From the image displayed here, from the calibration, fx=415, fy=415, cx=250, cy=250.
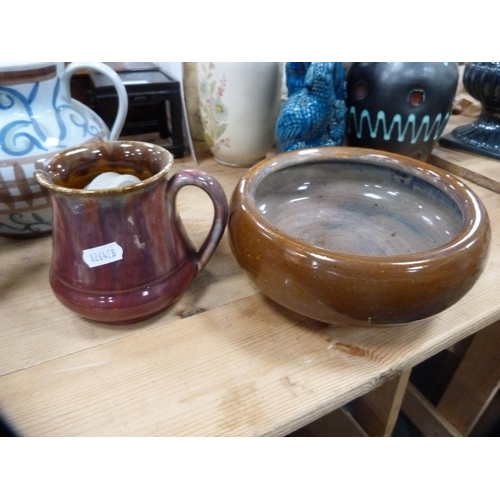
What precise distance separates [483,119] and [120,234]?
0.76m

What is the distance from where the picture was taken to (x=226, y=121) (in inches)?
27.1

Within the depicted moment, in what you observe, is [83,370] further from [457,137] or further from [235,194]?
[457,137]

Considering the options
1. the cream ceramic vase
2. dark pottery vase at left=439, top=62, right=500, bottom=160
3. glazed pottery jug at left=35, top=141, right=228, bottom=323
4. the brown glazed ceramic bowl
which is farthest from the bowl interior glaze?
dark pottery vase at left=439, top=62, right=500, bottom=160

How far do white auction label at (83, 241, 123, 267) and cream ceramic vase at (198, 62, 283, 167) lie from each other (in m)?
0.40

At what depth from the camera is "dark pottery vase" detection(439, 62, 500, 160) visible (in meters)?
0.73

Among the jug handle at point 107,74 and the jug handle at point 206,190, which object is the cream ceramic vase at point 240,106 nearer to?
the jug handle at point 107,74

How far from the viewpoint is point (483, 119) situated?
80 cm

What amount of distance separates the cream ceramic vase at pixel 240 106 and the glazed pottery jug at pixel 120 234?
293 mm

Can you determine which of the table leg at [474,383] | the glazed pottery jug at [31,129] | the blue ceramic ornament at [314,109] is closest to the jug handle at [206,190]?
the glazed pottery jug at [31,129]

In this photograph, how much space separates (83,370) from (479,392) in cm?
69

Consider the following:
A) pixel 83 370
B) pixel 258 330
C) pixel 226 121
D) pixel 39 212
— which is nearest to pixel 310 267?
pixel 258 330

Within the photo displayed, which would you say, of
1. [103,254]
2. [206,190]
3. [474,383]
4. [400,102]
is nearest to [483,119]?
[400,102]

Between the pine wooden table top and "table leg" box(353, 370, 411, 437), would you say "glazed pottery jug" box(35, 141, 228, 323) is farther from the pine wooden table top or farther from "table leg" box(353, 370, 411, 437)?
"table leg" box(353, 370, 411, 437)

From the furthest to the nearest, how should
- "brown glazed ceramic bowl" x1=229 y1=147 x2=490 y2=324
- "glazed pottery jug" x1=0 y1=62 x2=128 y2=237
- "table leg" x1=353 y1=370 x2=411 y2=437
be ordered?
"table leg" x1=353 y1=370 x2=411 y2=437, "glazed pottery jug" x1=0 y1=62 x2=128 y2=237, "brown glazed ceramic bowl" x1=229 y1=147 x2=490 y2=324
